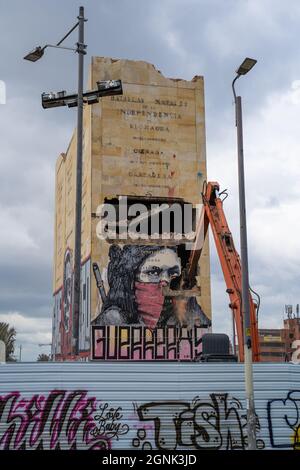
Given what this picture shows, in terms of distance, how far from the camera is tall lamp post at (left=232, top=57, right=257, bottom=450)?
45.0 feet

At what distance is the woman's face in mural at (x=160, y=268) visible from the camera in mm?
36500

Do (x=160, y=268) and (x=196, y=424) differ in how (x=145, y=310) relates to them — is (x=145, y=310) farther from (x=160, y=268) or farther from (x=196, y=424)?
(x=196, y=424)

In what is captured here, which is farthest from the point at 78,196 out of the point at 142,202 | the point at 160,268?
the point at 142,202

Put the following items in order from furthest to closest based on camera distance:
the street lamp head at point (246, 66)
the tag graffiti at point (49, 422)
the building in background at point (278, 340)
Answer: the building in background at point (278, 340) < the street lamp head at point (246, 66) < the tag graffiti at point (49, 422)

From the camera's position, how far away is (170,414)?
14688mm

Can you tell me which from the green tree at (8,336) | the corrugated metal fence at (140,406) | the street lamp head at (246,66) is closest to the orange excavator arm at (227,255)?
the corrugated metal fence at (140,406)

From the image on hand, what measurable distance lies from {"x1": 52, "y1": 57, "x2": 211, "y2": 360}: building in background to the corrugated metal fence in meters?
20.0

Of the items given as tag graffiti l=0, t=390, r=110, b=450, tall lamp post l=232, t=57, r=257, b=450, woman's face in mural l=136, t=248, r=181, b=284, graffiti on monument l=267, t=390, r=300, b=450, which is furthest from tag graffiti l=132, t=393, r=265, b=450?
woman's face in mural l=136, t=248, r=181, b=284

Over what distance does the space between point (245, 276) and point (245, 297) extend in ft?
1.83

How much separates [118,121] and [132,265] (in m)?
9.46

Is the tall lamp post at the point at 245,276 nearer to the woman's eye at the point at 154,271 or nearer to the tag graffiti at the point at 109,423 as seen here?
the tag graffiti at the point at 109,423

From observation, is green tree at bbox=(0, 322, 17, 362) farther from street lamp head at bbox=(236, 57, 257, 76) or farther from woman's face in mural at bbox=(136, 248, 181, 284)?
street lamp head at bbox=(236, 57, 257, 76)

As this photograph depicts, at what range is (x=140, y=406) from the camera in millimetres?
14680
